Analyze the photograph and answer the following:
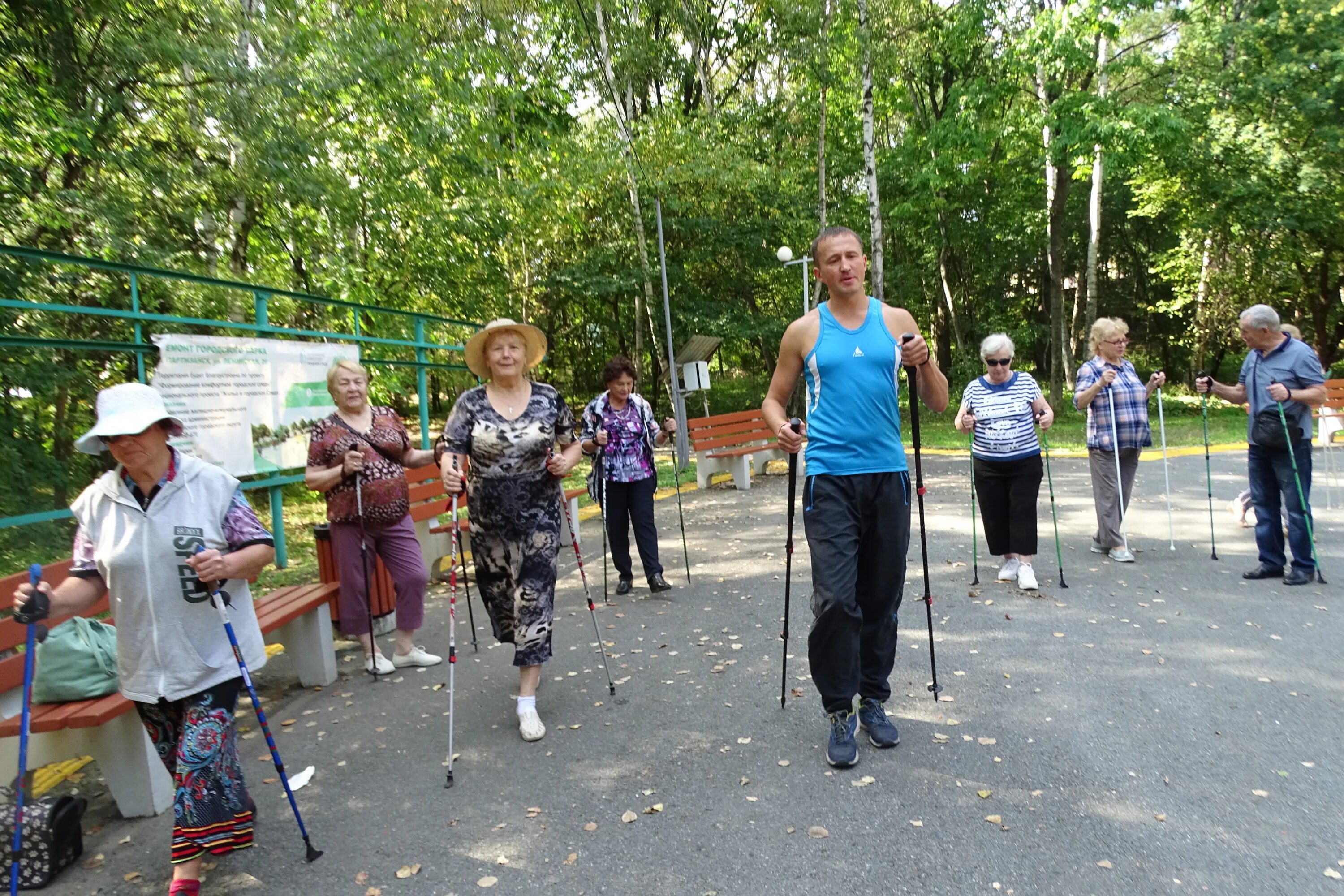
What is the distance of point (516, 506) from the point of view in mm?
4395

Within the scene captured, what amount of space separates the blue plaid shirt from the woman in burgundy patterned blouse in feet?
17.0

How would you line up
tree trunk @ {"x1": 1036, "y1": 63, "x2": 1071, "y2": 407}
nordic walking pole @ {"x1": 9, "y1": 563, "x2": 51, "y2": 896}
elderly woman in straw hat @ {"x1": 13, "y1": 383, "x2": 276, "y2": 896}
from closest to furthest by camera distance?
1. nordic walking pole @ {"x1": 9, "y1": 563, "x2": 51, "y2": 896}
2. elderly woman in straw hat @ {"x1": 13, "y1": 383, "x2": 276, "y2": 896}
3. tree trunk @ {"x1": 1036, "y1": 63, "x2": 1071, "y2": 407}

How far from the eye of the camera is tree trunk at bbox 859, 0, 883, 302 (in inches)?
685

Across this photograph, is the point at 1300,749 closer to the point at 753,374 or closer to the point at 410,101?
the point at 410,101

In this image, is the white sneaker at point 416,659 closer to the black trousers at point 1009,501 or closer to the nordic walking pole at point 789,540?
the nordic walking pole at point 789,540

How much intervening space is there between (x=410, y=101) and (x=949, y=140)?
13238mm

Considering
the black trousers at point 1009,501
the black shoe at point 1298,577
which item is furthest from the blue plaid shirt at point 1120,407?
the black shoe at point 1298,577

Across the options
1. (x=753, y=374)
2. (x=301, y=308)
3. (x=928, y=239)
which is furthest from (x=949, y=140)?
(x=301, y=308)

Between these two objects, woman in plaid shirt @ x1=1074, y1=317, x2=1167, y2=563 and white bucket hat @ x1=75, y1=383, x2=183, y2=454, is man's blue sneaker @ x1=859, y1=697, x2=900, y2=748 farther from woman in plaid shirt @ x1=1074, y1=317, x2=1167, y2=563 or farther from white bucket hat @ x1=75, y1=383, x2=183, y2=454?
woman in plaid shirt @ x1=1074, y1=317, x2=1167, y2=563

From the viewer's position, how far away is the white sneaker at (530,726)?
428 cm

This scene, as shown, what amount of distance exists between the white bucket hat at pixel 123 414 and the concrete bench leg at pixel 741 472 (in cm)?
1009

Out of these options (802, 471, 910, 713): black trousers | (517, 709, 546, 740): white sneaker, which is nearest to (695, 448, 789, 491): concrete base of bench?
(517, 709, 546, 740): white sneaker

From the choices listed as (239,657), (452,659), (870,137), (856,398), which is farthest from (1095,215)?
(239,657)

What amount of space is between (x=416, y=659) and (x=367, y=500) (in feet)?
3.57
